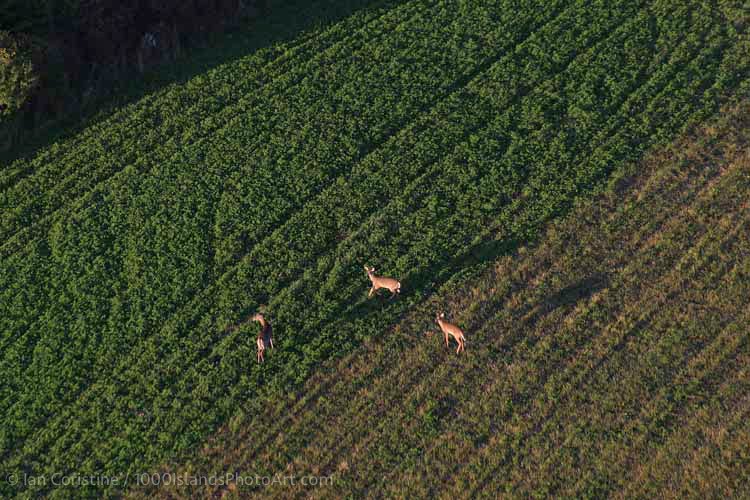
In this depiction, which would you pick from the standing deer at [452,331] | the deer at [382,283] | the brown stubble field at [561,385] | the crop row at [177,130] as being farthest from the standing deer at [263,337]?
the crop row at [177,130]

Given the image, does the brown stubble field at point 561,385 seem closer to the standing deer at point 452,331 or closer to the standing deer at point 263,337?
the standing deer at point 452,331

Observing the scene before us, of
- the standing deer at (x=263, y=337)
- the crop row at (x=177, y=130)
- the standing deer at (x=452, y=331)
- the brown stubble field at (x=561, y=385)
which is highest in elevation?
the crop row at (x=177, y=130)

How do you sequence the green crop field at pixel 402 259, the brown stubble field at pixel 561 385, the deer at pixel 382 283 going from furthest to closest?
the deer at pixel 382 283 < the green crop field at pixel 402 259 < the brown stubble field at pixel 561 385

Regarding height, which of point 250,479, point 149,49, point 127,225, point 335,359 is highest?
point 149,49

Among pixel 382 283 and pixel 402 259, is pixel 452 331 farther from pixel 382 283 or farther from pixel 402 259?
pixel 402 259

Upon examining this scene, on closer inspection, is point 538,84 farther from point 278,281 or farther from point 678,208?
point 278,281

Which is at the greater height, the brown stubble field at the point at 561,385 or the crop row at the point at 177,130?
the crop row at the point at 177,130

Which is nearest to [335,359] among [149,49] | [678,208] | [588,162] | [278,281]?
[278,281]
